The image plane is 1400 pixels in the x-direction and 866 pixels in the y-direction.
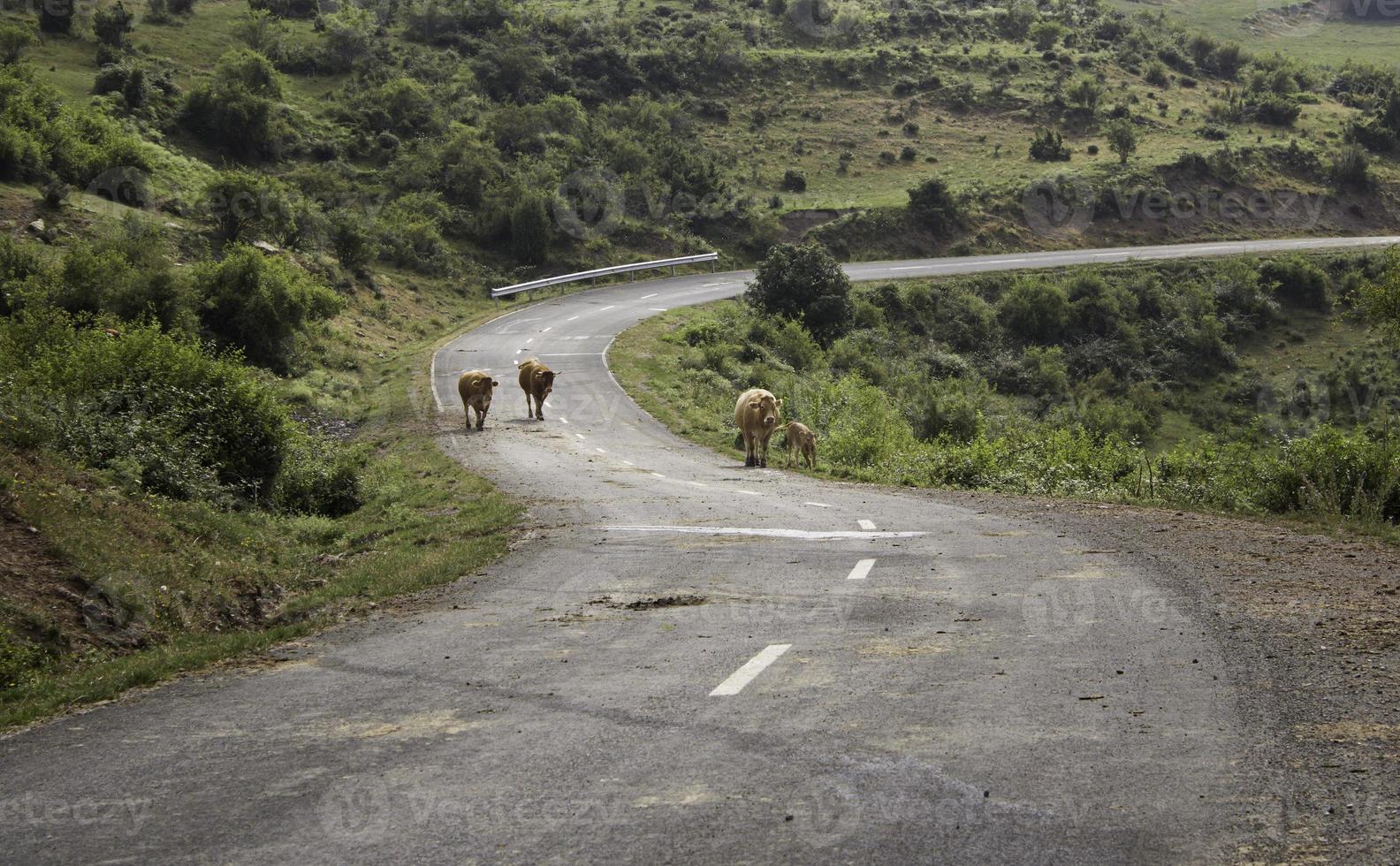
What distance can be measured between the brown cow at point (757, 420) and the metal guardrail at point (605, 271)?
3298 cm

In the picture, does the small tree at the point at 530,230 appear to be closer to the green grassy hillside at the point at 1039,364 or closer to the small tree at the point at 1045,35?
the green grassy hillside at the point at 1039,364

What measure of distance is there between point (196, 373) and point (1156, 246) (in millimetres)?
61164

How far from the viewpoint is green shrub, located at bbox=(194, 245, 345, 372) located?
37625mm

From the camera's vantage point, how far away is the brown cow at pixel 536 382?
3256cm

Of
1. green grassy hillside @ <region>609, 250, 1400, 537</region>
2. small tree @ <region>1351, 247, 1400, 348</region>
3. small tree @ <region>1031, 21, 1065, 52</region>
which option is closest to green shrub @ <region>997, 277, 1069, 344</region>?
green grassy hillside @ <region>609, 250, 1400, 537</region>

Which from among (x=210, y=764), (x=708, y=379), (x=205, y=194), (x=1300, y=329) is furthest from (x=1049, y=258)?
(x=210, y=764)

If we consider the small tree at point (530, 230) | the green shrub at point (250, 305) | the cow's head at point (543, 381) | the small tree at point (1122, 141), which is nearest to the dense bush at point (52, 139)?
the green shrub at point (250, 305)

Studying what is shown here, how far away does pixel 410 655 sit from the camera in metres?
9.89

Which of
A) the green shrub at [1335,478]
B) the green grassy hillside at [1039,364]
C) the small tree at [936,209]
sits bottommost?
the green grassy hillside at [1039,364]

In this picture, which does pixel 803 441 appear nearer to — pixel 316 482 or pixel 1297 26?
pixel 316 482

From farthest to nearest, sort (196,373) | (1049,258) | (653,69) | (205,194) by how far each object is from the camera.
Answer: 1. (653,69)
2. (1049,258)
3. (205,194)
4. (196,373)

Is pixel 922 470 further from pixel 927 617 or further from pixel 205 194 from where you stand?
pixel 205 194

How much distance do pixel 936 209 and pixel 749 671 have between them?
65439 millimetres

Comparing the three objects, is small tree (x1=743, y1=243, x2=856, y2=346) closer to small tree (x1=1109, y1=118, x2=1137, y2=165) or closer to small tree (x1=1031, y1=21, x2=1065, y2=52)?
small tree (x1=1109, y1=118, x2=1137, y2=165)
